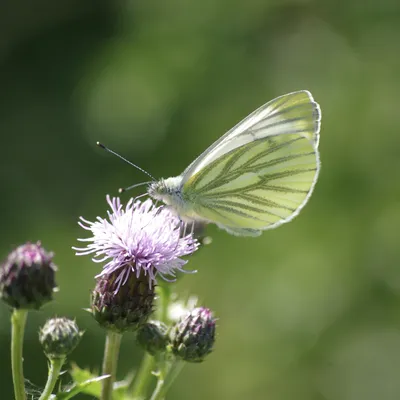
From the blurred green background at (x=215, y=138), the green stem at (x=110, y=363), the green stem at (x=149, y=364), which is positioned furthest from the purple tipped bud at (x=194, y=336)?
the blurred green background at (x=215, y=138)

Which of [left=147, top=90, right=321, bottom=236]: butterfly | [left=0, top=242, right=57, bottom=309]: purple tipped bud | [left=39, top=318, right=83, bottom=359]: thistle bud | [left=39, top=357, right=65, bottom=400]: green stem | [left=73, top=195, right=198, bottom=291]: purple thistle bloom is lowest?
[left=39, top=357, right=65, bottom=400]: green stem

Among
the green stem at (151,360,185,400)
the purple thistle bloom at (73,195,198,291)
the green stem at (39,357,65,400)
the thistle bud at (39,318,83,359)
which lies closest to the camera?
the green stem at (39,357,65,400)

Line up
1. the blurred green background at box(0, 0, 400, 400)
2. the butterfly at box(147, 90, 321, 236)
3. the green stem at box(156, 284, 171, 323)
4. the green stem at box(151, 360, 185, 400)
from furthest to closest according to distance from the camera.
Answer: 1. the blurred green background at box(0, 0, 400, 400)
2. the butterfly at box(147, 90, 321, 236)
3. the green stem at box(156, 284, 171, 323)
4. the green stem at box(151, 360, 185, 400)

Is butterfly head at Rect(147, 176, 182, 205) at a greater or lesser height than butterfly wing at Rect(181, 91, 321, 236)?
lesser

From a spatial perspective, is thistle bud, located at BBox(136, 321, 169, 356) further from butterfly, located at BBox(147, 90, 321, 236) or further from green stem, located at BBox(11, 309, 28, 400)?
butterfly, located at BBox(147, 90, 321, 236)

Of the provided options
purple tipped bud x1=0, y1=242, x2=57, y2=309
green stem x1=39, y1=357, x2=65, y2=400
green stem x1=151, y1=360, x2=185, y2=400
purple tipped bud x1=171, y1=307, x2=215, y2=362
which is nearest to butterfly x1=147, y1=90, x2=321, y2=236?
purple tipped bud x1=171, y1=307, x2=215, y2=362

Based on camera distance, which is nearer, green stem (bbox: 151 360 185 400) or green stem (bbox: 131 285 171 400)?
green stem (bbox: 151 360 185 400)

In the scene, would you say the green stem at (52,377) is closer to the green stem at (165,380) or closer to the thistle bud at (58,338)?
the thistle bud at (58,338)
